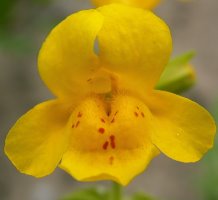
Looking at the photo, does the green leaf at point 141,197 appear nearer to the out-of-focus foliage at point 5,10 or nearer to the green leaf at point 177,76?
the green leaf at point 177,76

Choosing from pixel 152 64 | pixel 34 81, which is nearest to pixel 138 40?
pixel 152 64

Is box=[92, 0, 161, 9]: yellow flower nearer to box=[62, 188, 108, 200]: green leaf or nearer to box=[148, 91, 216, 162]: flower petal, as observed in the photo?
box=[148, 91, 216, 162]: flower petal

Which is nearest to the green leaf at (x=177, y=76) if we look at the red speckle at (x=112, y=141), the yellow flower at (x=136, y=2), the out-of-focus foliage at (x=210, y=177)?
the yellow flower at (x=136, y=2)

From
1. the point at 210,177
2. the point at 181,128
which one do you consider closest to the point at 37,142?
the point at 181,128

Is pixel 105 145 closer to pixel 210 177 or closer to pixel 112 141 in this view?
pixel 112 141

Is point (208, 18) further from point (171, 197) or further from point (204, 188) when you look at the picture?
point (204, 188)
